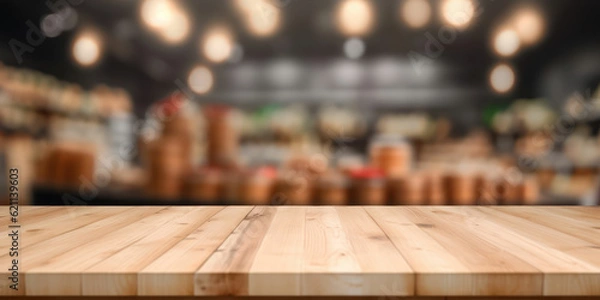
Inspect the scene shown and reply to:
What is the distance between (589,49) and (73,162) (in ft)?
9.73

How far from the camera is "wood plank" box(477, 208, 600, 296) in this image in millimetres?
771

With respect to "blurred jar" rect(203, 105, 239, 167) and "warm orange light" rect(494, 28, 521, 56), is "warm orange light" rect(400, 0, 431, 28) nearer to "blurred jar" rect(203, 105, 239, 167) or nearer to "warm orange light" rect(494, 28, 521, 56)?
"warm orange light" rect(494, 28, 521, 56)

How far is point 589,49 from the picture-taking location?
2879 millimetres

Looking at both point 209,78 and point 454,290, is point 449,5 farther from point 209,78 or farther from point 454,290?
point 454,290

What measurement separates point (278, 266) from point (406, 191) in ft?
5.80

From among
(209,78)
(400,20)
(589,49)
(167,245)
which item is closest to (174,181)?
(209,78)

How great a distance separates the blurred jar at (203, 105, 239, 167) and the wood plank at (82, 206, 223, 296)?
1.57 m

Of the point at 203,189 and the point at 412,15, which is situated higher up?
the point at 412,15

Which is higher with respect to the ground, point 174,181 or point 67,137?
point 67,137

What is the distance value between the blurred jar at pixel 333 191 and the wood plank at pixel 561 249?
114 cm

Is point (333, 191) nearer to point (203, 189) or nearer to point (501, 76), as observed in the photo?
point (203, 189)

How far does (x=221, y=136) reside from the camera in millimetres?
A: 2682

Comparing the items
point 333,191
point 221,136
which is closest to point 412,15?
point 333,191

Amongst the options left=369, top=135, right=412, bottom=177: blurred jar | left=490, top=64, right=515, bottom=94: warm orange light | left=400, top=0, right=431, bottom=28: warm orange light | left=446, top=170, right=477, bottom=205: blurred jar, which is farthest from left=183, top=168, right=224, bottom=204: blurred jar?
left=490, top=64, right=515, bottom=94: warm orange light
